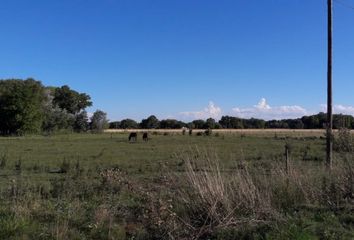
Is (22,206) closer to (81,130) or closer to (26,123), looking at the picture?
(26,123)

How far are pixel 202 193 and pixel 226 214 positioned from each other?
63cm

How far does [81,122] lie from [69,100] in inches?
297

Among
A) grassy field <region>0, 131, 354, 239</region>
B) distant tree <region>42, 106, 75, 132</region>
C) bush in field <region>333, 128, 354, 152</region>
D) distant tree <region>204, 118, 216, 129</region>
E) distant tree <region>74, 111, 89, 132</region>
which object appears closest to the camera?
grassy field <region>0, 131, 354, 239</region>

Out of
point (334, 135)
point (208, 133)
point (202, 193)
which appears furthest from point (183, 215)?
point (208, 133)

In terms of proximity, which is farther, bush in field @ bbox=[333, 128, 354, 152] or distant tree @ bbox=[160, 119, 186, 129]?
distant tree @ bbox=[160, 119, 186, 129]

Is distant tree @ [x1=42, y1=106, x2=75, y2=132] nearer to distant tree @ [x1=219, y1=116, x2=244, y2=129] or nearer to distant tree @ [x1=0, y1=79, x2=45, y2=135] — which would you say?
distant tree @ [x1=0, y1=79, x2=45, y2=135]

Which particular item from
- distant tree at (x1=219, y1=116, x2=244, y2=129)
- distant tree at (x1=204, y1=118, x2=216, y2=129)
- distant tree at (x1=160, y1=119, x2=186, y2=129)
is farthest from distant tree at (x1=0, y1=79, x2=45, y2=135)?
distant tree at (x1=219, y1=116, x2=244, y2=129)

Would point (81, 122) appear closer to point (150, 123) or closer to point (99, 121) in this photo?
point (99, 121)

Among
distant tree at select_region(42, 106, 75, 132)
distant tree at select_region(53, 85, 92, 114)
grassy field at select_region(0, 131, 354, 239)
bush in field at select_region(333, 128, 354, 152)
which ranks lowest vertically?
grassy field at select_region(0, 131, 354, 239)

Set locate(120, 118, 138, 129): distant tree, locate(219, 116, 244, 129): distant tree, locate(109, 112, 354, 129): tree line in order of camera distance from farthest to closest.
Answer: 1. locate(120, 118, 138, 129): distant tree
2. locate(219, 116, 244, 129): distant tree
3. locate(109, 112, 354, 129): tree line

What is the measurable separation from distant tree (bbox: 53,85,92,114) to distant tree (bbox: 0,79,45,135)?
33291 mm

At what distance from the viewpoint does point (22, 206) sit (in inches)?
449

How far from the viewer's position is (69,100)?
157 metres

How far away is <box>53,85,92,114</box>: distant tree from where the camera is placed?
157 metres
